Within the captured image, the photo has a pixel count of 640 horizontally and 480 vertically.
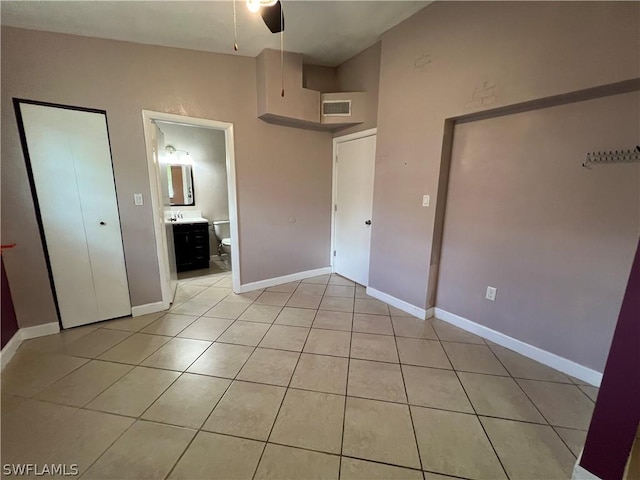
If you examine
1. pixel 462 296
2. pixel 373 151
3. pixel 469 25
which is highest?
Answer: pixel 469 25

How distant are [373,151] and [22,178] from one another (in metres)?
3.28

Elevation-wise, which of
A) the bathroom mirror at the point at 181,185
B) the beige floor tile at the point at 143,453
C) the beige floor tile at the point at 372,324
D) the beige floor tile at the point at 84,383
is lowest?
the beige floor tile at the point at 143,453

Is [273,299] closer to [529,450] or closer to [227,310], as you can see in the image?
[227,310]

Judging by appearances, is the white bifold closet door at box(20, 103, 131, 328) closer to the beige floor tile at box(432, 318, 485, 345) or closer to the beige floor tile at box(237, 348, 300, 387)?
the beige floor tile at box(237, 348, 300, 387)

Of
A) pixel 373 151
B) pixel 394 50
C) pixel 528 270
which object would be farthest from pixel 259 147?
pixel 528 270

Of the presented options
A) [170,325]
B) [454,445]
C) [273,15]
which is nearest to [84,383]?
[170,325]

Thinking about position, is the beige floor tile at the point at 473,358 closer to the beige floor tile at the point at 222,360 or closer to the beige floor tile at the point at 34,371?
the beige floor tile at the point at 222,360

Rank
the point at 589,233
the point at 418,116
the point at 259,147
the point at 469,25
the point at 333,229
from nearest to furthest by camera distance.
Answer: the point at 589,233
the point at 469,25
the point at 418,116
the point at 259,147
the point at 333,229

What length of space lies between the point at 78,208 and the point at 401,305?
10.7 feet

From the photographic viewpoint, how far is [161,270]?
2615 millimetres

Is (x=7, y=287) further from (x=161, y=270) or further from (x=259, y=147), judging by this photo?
(x=259, y=147)

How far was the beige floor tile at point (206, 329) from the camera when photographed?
7.25ft

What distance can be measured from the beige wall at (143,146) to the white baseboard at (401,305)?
117cm

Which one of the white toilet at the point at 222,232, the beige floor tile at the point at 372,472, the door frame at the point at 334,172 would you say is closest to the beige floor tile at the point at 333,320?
the beige floor tile at the point at 372,472
